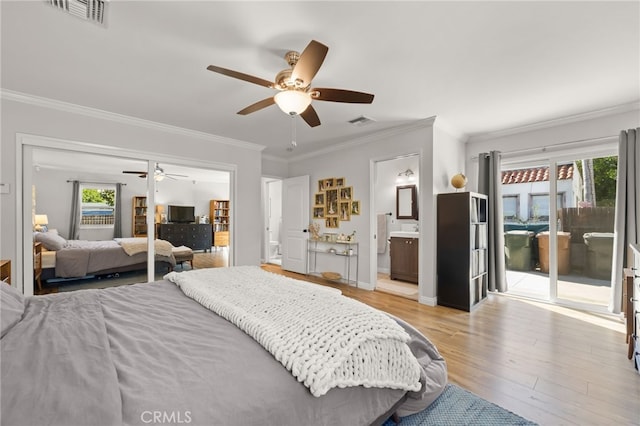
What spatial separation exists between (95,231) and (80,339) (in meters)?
3.34

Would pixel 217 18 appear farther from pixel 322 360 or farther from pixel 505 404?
pixel 505 404

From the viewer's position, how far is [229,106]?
10.7 feet

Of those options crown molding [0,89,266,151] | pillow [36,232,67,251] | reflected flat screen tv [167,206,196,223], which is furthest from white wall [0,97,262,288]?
reflected flat screen tv [167,206,196,223]

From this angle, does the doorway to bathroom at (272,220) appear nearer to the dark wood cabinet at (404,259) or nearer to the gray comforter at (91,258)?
the dark wood cabinet at (404,259)

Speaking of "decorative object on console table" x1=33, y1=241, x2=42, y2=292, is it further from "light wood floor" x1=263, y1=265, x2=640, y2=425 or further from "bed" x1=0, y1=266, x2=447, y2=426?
"light wood floor" x1=263, y1=265, x2=640, y2=425

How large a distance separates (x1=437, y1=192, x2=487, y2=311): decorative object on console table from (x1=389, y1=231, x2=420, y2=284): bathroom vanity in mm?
1051

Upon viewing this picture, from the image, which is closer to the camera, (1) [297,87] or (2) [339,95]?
(1) [297,87]

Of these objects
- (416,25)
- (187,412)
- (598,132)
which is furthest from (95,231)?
(598,132)

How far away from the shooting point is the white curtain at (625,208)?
10.2ft

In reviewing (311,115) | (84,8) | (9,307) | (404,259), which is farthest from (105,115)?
(404,259)

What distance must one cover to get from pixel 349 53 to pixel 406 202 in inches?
150

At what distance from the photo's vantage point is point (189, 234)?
4734mm

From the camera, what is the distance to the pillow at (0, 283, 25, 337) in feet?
3.85

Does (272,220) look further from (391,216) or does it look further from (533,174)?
(533,174)
